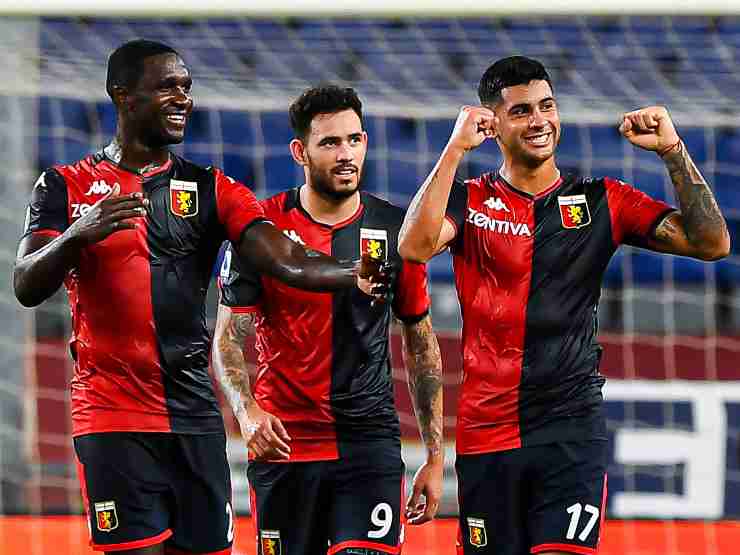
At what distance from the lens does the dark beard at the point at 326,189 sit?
4.18 m

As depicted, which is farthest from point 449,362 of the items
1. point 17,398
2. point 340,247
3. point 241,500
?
point 340,247

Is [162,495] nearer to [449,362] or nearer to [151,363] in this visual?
[151,363]

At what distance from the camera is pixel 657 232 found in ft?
13.0

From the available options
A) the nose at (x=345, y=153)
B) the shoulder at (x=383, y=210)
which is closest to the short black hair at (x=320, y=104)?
the nose at (x=345, y=153)

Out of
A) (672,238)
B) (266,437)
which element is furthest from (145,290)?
(672,238)

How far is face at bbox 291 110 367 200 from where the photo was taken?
4.16 meters

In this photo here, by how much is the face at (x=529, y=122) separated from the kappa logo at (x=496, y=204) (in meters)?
0.14

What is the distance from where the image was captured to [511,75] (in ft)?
13.5

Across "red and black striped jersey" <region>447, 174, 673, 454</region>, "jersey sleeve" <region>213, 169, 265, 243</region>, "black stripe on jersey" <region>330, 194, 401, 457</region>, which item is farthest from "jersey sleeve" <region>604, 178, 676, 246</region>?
"jersey sleeve" <region>213, 169, 265, 243</region>

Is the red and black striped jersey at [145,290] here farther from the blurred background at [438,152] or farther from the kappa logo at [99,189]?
the blurred background at [438,152]

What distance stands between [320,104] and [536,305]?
3.03 ft

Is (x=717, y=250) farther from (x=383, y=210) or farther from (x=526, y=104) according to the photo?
(x=383, y=210)

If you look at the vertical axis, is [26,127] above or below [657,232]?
above

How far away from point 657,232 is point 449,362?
442 centimetres
